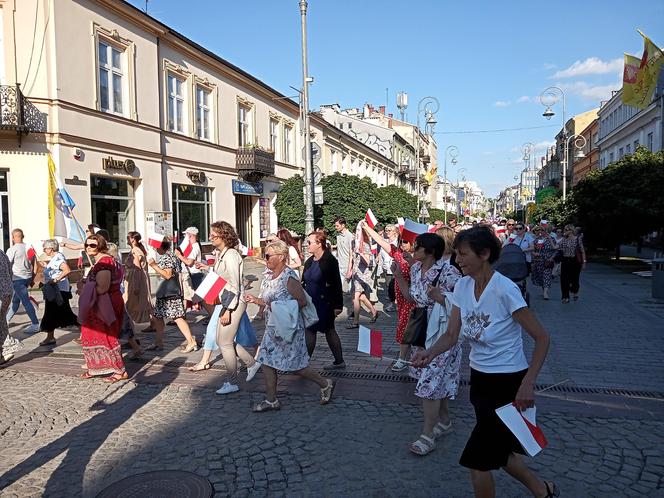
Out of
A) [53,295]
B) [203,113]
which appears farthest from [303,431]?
[203,113]

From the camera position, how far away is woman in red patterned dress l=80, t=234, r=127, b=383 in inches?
232

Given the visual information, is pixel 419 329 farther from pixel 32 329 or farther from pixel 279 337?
pixel 32 329

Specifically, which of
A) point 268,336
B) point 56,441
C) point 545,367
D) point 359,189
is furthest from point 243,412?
point 359,189

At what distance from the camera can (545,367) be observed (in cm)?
638

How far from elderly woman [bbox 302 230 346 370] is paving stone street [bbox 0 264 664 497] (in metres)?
0.60

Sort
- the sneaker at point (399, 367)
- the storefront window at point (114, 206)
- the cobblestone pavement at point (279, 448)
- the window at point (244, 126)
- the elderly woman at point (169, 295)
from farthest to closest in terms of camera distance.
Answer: the window at point (244, 126) < the storefront window at point (114, 206) < the elderly woman at point (169, 295) < the sneaker at point (399, 367) < the cobblestone pavement at point (279, 448)

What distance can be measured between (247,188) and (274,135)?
4.98 metres

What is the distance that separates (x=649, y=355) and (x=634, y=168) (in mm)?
15695

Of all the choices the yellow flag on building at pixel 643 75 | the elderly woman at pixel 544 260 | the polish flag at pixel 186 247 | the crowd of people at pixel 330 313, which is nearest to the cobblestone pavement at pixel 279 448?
the crowd of people at pixel 330 313

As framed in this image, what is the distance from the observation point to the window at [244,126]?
24.8 m

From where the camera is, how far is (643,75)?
44.1 feet

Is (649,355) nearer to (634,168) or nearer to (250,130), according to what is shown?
(634,168)

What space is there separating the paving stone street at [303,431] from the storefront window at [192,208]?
13259mm

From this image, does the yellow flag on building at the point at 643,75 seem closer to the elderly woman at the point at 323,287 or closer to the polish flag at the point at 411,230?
the polish flag at the point at 411,230
